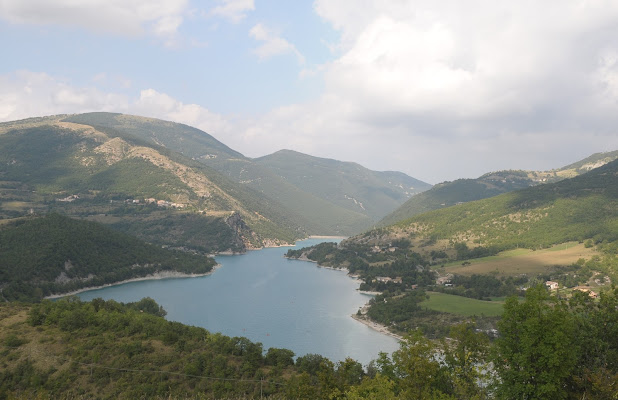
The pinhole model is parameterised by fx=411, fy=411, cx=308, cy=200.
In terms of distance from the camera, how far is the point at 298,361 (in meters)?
46.2

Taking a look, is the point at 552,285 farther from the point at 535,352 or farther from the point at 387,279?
the point at 535,352

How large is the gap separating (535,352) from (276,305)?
87990mm

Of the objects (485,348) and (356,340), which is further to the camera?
(356,340)

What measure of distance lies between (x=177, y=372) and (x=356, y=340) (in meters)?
42.2

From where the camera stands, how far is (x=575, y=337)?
68.5 ft

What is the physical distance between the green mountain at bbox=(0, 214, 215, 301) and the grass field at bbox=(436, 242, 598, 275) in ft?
283

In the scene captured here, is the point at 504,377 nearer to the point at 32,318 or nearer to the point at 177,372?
the point at 177,372

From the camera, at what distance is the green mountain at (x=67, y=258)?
9388 centimetres

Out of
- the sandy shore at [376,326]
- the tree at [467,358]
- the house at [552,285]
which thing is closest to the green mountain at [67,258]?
the sandy shore at [376,326]

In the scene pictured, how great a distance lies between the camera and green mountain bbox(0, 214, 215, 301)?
3696 inches

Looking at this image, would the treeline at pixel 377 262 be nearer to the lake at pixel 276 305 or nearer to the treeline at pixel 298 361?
the lake at pixel 276 305

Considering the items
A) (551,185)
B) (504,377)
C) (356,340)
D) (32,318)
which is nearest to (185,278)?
(356,340)

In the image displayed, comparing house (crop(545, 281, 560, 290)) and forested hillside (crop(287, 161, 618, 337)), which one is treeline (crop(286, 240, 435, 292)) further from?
house (crop(545, 281, 560, 290))

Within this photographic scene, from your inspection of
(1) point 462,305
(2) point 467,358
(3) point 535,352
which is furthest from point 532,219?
(3) point 535,352
